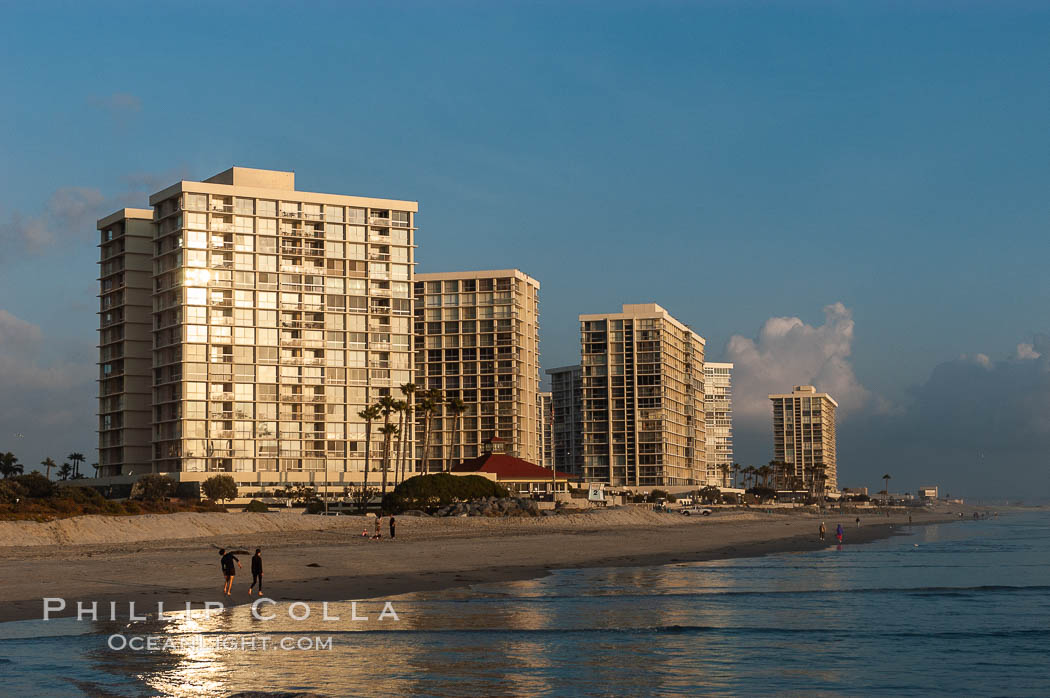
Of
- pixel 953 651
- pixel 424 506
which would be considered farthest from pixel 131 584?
pixel 424 506

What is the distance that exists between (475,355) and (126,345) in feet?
211

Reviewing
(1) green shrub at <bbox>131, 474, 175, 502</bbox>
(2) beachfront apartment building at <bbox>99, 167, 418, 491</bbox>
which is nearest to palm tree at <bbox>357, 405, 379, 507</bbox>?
(2) beachfront apartment building at <bbox>99, 167, 418, 491</bbox>

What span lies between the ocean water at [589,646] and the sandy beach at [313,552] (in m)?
4.68

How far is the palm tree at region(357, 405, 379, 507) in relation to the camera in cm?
13061

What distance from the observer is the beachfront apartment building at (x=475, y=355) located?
623 feet

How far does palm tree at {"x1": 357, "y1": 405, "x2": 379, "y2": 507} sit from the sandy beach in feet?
108

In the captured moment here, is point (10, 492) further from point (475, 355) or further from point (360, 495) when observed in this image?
point (475, 355)

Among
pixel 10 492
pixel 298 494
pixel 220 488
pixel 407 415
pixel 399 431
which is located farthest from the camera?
pixel 407 415

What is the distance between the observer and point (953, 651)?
1133 inches

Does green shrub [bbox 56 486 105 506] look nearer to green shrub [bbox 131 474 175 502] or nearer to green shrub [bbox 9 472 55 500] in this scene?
green shrub [bbox 9 472 55 500]

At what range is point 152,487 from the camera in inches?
4830

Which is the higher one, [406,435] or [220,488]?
[406,435]

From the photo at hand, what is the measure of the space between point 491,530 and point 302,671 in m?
64.9

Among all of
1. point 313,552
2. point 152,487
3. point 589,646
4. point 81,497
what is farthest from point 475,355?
point 589,646
